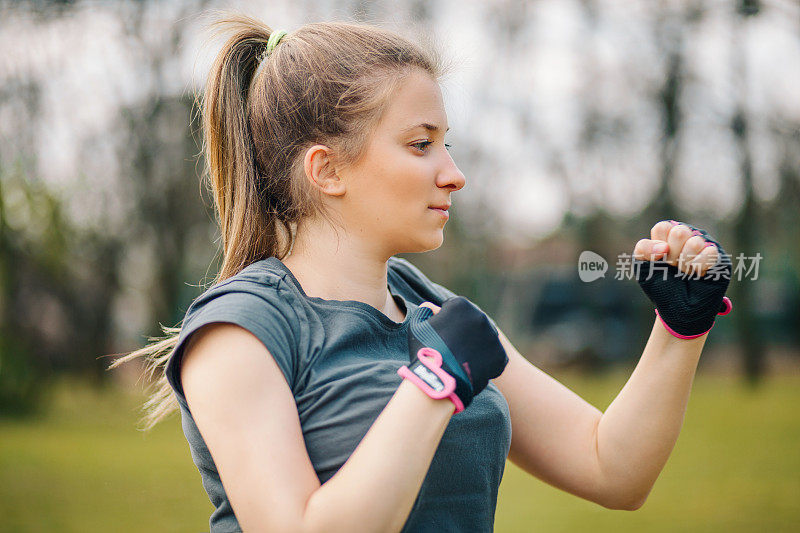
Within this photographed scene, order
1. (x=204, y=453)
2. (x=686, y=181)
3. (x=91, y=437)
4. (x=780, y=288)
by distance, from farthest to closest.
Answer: (x=780, y=288) → (x=686, y=181) → (x=91, y=437) → (x=204, y=453)

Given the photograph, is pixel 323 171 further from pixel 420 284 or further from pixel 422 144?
pixel 420 284

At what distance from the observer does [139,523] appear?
472cm

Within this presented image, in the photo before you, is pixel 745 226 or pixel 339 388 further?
pixel 745 226

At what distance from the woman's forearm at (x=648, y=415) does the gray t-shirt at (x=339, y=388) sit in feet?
0.87

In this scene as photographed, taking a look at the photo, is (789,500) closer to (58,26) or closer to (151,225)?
(151,225)

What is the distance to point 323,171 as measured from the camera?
1569mm

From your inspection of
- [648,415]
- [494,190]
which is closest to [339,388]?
[648,415]

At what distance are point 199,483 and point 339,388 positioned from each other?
15.8 feet

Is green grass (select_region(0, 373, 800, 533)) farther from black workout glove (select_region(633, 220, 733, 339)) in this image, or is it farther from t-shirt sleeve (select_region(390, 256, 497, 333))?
black workout glove (select_region(633, 220, 733, 339))

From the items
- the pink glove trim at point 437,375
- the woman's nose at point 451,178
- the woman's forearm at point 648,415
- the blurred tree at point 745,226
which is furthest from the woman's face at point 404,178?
the blurred tree at point 745,226

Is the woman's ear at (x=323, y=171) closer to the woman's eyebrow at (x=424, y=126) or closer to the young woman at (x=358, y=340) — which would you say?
the young woman at (x=358, y=340)

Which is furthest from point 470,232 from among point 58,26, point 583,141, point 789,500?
point 789,500

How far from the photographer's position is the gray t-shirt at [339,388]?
1313mm

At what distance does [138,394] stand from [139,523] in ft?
17.5
